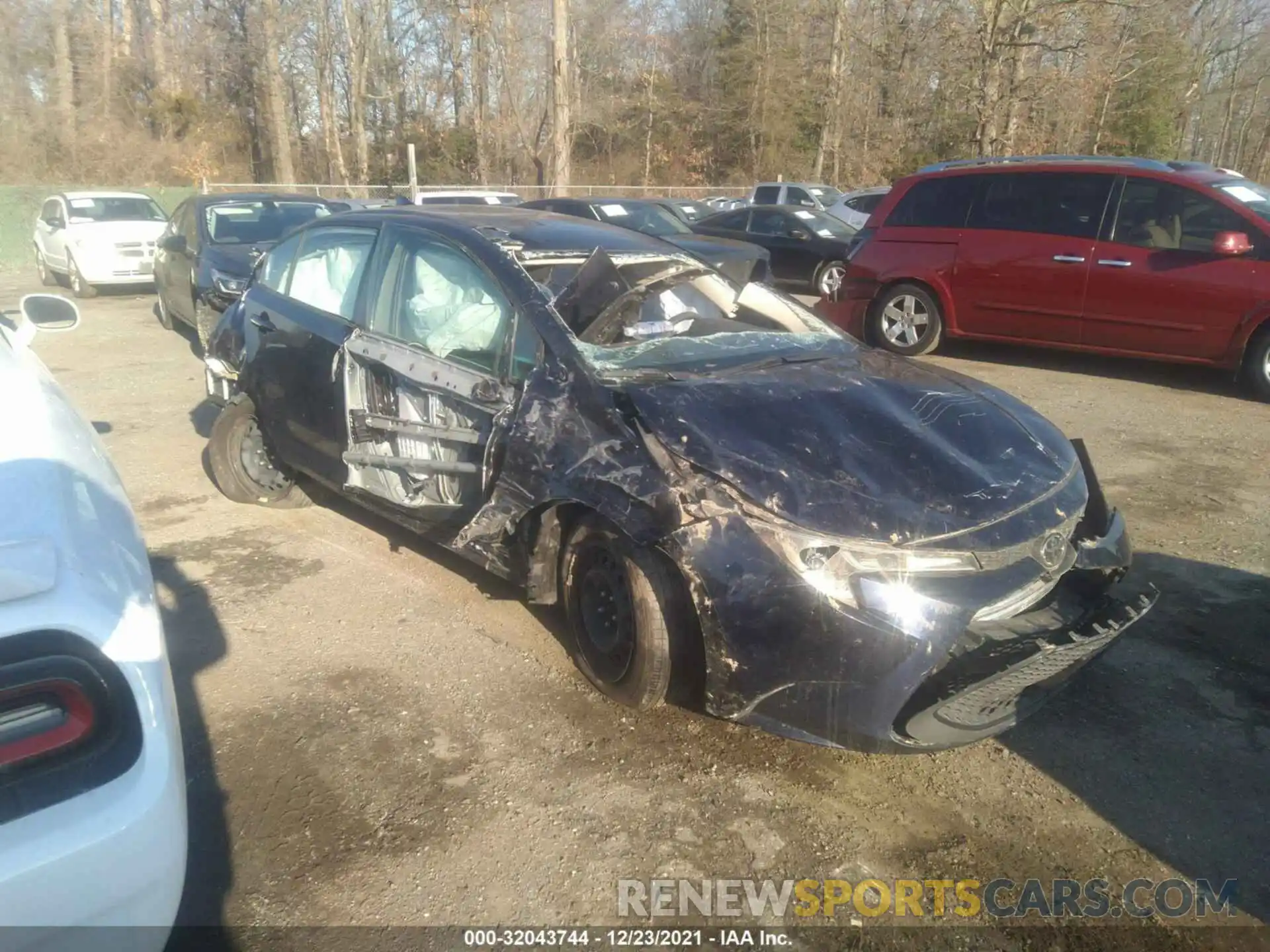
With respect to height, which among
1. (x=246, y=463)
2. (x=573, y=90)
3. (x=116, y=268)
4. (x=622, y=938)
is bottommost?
(x=622, y=938)

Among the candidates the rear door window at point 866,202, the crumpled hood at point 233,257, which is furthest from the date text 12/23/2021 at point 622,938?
the rear door window at point 866,202

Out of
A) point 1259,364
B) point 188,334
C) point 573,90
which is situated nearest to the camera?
point 1259,364

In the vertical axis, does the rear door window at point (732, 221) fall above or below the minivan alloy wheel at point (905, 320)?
above

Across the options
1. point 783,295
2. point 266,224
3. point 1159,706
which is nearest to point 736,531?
point 1159,706

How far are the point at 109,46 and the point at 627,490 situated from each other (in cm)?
3715

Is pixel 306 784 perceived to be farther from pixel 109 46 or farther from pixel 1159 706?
pixel 109 46

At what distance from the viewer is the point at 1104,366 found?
923cm

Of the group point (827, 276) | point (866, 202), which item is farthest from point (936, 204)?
point (866, 202)

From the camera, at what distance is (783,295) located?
479 centimetres

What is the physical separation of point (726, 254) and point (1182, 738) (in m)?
6.39

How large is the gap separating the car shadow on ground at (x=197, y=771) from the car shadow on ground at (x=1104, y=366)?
25.6ft

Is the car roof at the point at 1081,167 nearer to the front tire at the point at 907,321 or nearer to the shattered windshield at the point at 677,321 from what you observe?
the front tire at the point at 907,321

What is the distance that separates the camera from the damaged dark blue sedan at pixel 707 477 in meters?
2.80

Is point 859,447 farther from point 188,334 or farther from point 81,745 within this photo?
point 188,334
